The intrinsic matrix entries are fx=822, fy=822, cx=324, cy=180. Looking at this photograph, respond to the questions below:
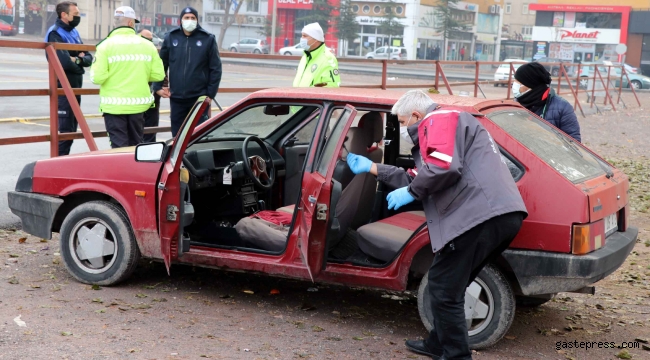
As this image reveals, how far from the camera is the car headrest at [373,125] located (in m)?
5.21

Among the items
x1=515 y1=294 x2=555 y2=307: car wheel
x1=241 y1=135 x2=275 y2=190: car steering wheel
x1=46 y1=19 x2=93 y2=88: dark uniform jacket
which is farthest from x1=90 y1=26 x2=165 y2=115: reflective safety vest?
x1=515 y1=294 x2=555 y2=307: car wheel

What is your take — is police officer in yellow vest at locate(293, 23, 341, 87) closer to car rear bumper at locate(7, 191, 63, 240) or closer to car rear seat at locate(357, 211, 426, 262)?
car rear bumper at locate(7, 191, 63, 240)

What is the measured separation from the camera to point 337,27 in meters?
69.7

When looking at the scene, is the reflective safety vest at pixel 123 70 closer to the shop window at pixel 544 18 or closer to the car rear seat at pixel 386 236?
the car rear seat at pixel 386 236

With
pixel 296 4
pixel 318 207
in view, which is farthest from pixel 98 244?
pixel 296 4

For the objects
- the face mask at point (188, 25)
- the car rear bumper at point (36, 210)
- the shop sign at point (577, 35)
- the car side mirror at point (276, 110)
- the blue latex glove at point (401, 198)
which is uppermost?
the shop sign at point (577, 35)

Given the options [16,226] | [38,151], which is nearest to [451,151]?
[16,226]

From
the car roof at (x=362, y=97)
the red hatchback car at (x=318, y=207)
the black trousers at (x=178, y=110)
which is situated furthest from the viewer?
the black trousers at (x=178, y=110)

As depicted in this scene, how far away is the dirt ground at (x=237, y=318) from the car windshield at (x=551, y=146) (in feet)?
3.48

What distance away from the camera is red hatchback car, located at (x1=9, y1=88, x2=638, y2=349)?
4543 millimetres

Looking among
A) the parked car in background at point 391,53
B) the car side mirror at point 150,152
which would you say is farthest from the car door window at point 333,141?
the parked car in background at point 391,53

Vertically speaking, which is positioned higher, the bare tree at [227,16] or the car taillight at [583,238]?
→ the bare tree at [227,16]

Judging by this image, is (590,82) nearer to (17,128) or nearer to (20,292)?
(17,128)

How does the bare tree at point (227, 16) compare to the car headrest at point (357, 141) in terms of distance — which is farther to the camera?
the bare tree at point (227, 16)
